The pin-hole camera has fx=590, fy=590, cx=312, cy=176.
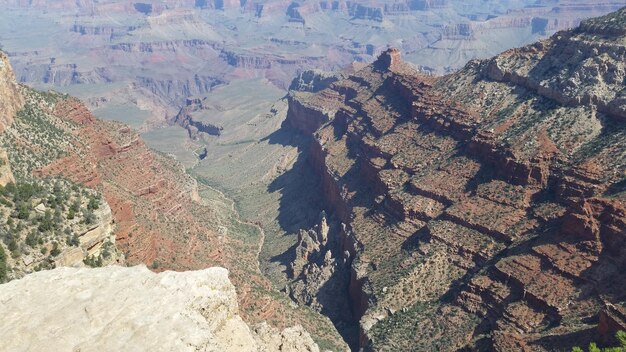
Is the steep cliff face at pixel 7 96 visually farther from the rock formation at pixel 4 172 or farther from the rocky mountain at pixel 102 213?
the rock formation at pixel 4 172

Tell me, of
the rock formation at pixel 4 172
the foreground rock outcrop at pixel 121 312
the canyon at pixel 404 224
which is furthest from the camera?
the rock formation at pixel 4 172

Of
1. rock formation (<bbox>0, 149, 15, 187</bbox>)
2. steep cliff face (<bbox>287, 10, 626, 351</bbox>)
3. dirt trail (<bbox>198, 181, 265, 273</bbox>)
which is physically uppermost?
rock formation (<bbox>0, 149, 15, 187</bbox>)

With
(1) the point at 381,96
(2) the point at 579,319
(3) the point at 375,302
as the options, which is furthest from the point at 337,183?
(2) the point at 579,319

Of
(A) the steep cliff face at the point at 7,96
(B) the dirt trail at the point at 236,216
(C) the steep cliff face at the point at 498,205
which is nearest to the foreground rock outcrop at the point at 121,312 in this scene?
(C) the steep cliff face at the point at 498,205

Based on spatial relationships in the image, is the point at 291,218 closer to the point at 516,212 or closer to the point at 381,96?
the point at 381,96

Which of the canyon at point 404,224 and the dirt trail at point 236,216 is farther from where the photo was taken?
the dirt trail at point 236,216

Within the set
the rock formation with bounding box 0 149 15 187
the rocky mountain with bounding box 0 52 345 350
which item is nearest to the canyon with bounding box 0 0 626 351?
the rock formation with bounding box 0 149 15 187

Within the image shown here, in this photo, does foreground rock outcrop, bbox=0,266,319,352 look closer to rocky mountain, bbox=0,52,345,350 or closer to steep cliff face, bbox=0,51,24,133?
rocky mountain, bbox=0,52,345,350
